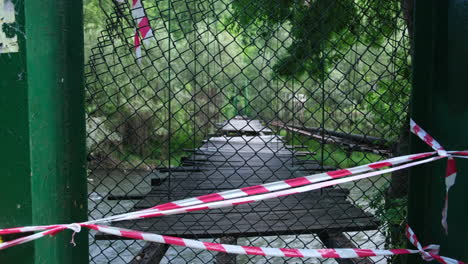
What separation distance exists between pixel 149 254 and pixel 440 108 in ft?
6.35

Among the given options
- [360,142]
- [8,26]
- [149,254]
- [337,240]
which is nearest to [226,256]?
[149,254]

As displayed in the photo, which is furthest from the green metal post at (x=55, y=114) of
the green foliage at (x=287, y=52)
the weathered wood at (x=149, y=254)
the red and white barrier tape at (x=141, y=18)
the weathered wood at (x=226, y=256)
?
the weathered wood at (x=226, y=256)

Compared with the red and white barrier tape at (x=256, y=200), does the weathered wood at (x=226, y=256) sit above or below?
below

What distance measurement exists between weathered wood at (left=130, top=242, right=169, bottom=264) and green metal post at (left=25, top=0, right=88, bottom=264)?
4.89 ft

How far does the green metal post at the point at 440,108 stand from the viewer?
3.83ft

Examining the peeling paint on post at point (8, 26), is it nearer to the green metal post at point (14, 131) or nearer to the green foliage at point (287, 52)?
the green metal post at point (14, 131)

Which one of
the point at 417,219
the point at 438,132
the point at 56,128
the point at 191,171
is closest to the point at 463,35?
the point at 438,132

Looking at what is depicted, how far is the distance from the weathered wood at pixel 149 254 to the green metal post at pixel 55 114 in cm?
149

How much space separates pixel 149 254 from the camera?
8.32ft

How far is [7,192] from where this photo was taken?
990mm

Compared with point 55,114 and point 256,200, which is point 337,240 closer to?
point 256,200

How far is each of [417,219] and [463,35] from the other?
1.93 ft

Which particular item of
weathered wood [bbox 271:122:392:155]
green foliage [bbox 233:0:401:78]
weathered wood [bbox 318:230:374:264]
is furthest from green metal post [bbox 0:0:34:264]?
weathered wood [bbox 318:230:374:264]

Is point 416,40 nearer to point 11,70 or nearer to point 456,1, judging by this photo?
point 456,1
